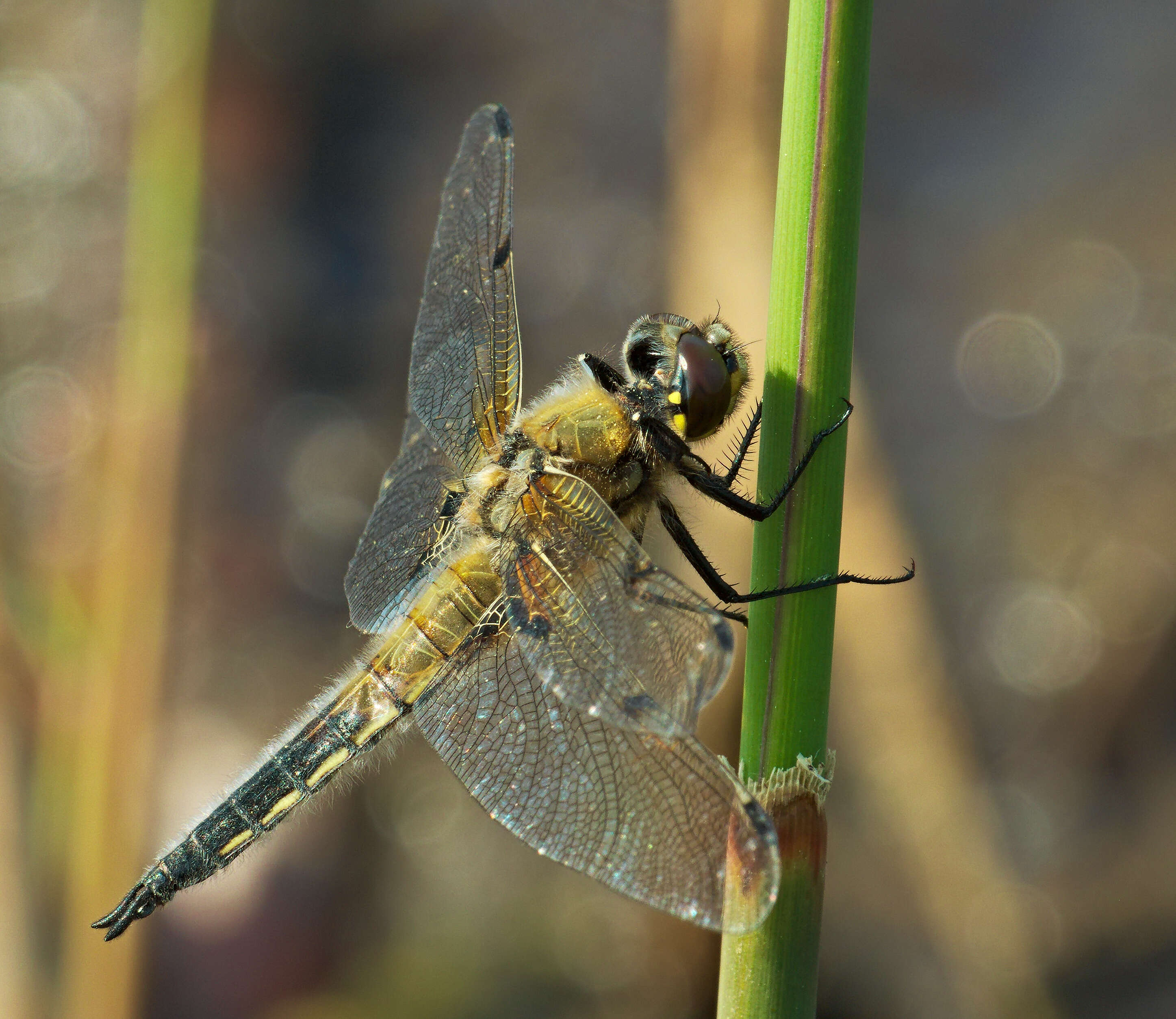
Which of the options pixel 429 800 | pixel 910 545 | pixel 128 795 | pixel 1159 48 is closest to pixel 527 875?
pixel 429 800

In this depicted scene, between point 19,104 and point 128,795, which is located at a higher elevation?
point 19,104

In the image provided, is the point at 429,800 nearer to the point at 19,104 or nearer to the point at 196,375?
the point at 196,375

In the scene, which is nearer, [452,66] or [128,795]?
[128,795]

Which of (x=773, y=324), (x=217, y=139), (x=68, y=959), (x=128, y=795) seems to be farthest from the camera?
(x=217, y=139)

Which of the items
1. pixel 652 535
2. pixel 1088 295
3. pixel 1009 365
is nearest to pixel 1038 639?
pixel 1009 365

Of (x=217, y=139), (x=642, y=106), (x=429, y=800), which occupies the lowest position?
(x=429, y=800)

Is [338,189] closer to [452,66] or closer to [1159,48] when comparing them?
[452,66]

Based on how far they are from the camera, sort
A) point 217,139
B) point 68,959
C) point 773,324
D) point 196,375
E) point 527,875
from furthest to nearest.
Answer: point 217,139 < point 196,375 < point 527,875 < point 68,959 < point 773,324

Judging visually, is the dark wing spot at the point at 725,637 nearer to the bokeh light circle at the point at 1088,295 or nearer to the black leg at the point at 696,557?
the black leg at the point at 696,557

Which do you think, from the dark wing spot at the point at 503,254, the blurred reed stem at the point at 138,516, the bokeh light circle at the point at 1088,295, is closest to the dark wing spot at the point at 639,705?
the dark wing spot at the point at 503,254
